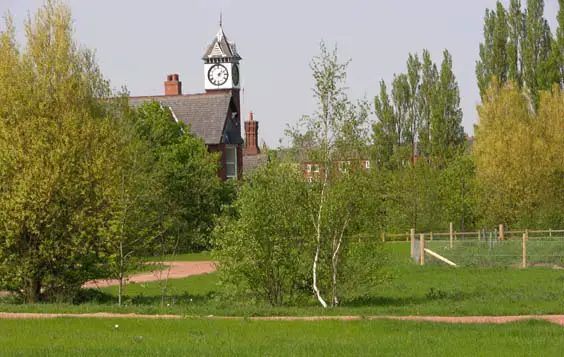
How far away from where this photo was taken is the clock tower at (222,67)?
81688 mm

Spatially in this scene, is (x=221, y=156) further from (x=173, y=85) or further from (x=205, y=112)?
(x=173, y=85)

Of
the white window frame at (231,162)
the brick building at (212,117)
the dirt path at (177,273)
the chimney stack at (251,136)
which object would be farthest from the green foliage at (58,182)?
the chimney stack at (251,136)

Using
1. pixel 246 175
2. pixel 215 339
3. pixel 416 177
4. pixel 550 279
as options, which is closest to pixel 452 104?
pixel 416 177

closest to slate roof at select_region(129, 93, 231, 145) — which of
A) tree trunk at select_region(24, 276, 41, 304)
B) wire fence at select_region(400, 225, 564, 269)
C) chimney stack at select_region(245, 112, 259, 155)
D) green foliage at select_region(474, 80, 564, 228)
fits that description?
green foliage at select_region(474, 80, 564, 228)

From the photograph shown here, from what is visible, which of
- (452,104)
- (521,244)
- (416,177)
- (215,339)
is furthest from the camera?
(452,104)

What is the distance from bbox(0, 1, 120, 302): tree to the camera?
24922 millimetres

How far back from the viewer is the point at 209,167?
59.3 metres

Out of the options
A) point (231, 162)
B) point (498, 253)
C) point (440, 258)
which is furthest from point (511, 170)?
point (231, 162)

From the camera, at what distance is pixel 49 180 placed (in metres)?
24.9

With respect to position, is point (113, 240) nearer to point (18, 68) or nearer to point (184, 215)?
point (18, 68)

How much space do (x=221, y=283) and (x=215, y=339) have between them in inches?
287

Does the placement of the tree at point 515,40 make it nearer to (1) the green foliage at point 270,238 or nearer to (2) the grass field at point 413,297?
(2) the grass field at point 413,297

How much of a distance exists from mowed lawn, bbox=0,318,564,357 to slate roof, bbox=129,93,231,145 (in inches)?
1968

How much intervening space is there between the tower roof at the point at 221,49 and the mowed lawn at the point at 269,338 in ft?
212
